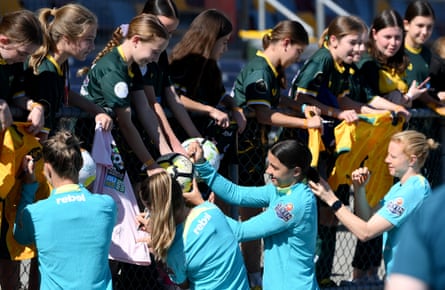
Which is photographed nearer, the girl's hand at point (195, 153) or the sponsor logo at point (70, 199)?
the sponsor logo at point (70, 199)

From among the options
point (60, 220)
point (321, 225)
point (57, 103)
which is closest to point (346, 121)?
point (321, 225)

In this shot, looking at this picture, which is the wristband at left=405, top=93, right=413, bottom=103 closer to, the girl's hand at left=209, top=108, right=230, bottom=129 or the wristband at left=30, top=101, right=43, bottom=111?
the girl's hand at left=209, top=108, right=230, bottom=129

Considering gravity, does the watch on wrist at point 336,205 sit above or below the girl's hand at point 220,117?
below

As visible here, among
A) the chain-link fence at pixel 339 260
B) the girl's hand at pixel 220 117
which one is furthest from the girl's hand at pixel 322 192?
the chain-link fence at pixel 339 260

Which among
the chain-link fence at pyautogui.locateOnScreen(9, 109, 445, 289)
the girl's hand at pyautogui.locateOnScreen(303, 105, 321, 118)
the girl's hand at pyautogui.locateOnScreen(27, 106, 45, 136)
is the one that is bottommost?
the chain-link fence at pyautogui.locateOnScreen(9, 109, 445, 289)

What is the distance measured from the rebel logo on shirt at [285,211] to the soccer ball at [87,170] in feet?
3.80

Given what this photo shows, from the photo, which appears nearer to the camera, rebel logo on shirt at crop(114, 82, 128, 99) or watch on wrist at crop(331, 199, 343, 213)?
rebel logo on shirt at crop(114, 82, 128, 99)

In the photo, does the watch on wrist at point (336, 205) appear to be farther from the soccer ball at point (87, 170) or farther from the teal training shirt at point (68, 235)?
the teal training shirt at point (68, 235)

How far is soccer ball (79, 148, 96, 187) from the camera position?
6102mm

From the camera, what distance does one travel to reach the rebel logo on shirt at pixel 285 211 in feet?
20.5

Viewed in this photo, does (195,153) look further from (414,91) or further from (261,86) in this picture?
(414,91)

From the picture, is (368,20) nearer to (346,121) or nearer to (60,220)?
(346,121)

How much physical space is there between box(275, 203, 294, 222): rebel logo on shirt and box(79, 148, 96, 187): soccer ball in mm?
1158

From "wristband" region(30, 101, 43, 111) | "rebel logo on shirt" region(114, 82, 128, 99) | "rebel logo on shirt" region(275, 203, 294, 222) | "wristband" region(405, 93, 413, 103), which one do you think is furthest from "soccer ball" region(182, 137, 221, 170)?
"wristband" region(405, 93, 413, 103)
